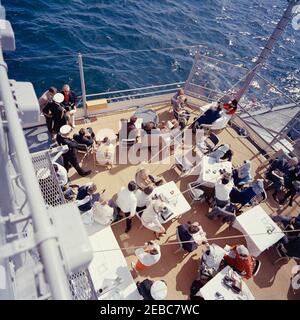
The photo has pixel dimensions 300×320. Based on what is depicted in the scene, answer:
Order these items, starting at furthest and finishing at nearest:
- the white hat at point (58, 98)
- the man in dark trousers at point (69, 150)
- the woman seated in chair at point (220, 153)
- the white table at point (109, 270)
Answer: the woman seated in chair at point (220, 153), the white hat at point (58, 98), the man in dark trousers at point (69, 150), the white table at point (109, 270)

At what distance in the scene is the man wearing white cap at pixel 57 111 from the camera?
387 inches

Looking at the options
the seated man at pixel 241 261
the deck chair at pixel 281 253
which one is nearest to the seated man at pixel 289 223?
the deck chair at pixel 281 253

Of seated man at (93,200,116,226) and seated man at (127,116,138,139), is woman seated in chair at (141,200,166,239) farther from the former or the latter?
seated man at (127,116,138,139)

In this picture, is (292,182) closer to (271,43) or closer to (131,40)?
(271,43)

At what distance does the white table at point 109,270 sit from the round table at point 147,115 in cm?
536

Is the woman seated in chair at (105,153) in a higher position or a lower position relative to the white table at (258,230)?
higher

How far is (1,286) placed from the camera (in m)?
3.38

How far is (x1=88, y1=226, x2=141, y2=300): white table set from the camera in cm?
679

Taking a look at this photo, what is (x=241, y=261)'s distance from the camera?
771 centimetres

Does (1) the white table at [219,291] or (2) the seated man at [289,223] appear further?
(2) the seated man at [289,223]

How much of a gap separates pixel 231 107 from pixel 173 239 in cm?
602

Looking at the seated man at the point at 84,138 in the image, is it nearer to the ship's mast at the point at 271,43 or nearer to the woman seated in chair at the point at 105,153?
the woman seated in chair at the point at 105,153

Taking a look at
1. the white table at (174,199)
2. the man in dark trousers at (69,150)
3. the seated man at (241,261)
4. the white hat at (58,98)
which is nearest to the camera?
the seated man at (241,261)

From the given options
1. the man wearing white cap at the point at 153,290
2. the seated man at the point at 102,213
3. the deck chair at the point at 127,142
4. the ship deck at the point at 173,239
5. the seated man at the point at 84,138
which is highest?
the seated man at the point at 84,138
